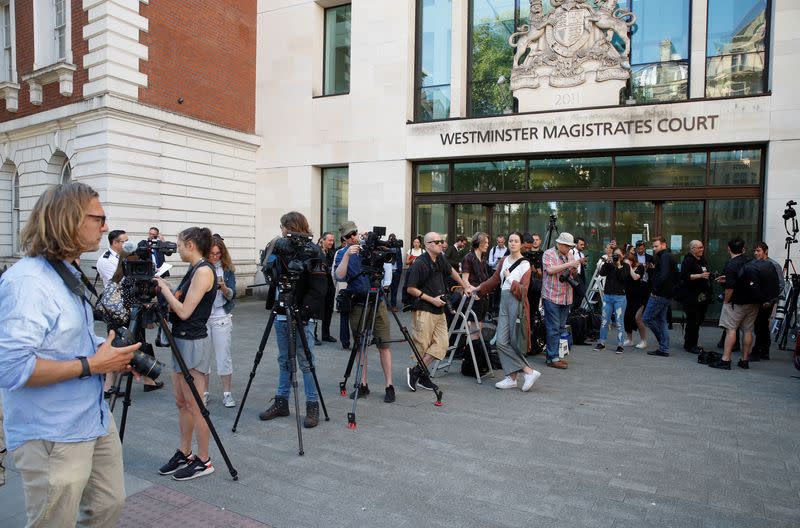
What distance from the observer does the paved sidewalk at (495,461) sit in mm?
3584

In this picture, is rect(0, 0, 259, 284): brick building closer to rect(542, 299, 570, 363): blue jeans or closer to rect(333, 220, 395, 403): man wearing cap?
rect(333, 220, 395, 403): man wearing cap

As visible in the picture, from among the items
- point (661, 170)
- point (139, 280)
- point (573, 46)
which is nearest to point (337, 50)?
point (573, 46)

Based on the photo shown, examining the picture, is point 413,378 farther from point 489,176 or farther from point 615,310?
point 489,176

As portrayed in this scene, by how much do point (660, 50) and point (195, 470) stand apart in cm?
1344

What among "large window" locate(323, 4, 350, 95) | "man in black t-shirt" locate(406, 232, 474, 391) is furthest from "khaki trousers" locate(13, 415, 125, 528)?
"large window" locate(323, 4, 350, 95)

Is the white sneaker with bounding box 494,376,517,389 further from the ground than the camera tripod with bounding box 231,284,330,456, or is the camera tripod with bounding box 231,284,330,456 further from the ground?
the camera tripod with bounding box 231,284,330,456

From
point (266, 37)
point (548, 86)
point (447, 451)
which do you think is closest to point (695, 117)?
point (548, 86)

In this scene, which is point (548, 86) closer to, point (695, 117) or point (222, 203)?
point (695, 117)

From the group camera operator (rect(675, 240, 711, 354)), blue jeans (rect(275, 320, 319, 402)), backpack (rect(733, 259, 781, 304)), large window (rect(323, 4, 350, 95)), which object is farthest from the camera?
large window (rect(323, 4, 350, 95))

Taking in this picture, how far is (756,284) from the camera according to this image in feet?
25.4

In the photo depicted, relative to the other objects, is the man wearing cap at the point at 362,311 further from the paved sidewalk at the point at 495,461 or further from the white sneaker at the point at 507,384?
the white sneaker at the point at 507,384

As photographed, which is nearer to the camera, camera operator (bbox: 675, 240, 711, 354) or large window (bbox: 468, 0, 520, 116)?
camera operator (bbox: 675, 240, 711, 354)

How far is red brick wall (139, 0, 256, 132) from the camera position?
1394 centimetres

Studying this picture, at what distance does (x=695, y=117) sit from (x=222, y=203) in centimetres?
1271
